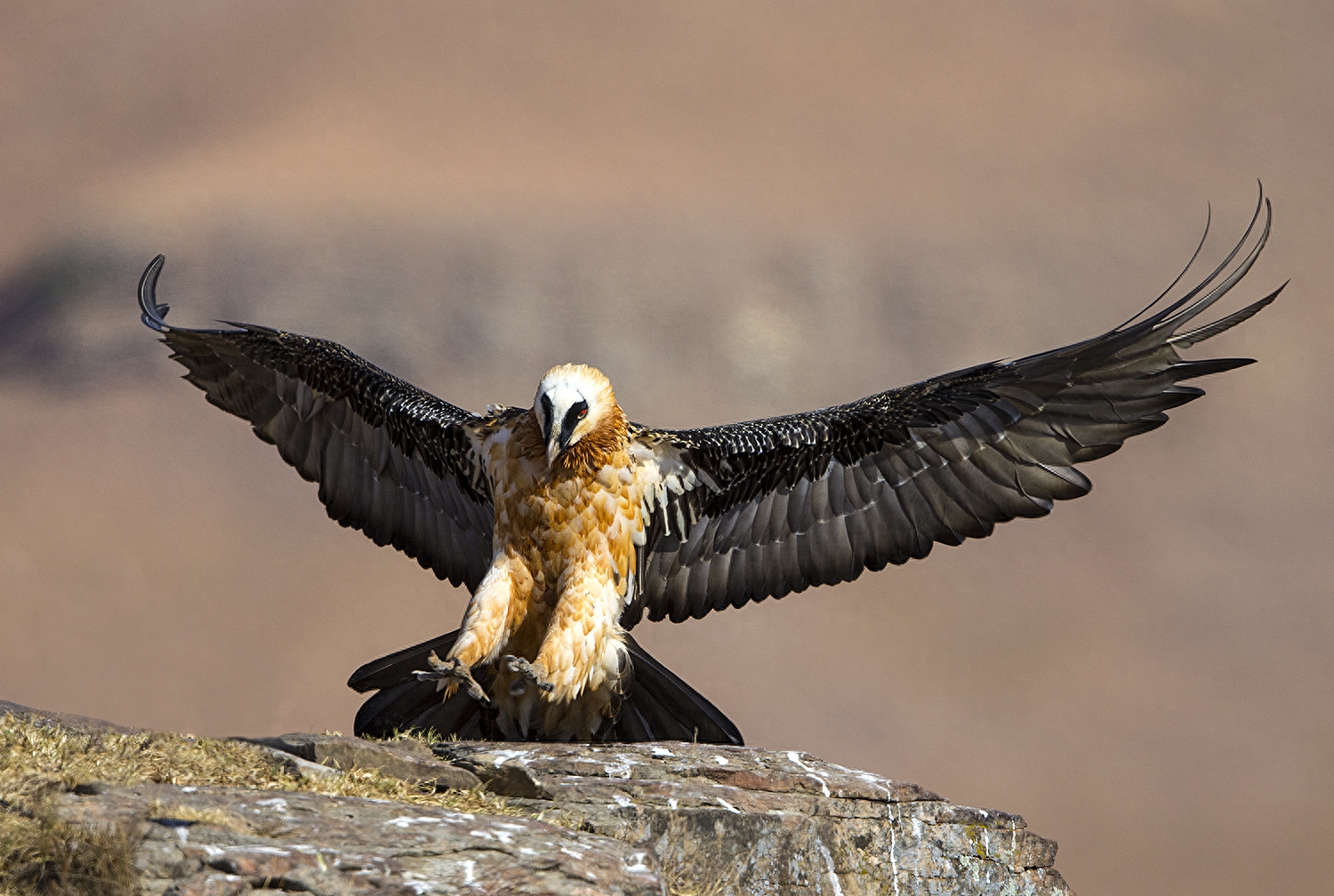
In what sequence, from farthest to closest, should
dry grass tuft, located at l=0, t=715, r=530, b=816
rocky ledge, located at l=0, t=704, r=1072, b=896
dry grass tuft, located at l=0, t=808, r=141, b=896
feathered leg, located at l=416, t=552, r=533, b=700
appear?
1. feathered leg, located at l=416, t=552, r=533, b=700
2. dry grass tuft, located at l=0, t=715, r=530, b=816
3. rocky ledge, located at l=0, t=704, r=1072, b=896
4. dry grass tuft, located at l=0, t=808, r=141, b=896

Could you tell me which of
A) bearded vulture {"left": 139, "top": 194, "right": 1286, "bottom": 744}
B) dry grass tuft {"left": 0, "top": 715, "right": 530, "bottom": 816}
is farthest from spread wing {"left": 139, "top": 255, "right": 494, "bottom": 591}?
dry grass tuft {"left": 0, "top": 715, "right": 530, "bottom": 816}

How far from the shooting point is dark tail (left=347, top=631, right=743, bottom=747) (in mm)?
7180

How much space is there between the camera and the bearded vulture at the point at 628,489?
699 centimetres

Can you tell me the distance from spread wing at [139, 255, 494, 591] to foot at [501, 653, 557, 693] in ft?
4.56

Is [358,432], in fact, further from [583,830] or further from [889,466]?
[583,830]

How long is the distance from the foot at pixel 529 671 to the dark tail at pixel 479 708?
0.61 meters

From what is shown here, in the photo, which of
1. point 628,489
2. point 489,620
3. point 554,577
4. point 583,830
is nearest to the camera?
point 583,830

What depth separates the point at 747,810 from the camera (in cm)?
571

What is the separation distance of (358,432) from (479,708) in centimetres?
201

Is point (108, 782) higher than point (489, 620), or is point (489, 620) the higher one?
point (489, 620)

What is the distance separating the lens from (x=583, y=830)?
5164 mm

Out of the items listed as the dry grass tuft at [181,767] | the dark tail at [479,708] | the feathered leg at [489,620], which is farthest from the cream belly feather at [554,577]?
the dry grass tuft at [181,767]

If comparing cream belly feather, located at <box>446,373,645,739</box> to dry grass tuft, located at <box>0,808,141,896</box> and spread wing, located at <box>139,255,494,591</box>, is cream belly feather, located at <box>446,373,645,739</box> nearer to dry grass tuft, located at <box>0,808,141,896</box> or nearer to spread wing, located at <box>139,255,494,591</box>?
spread wing, located at <box>139,255,494,591</box>

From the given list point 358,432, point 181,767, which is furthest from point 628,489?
point 181,767
